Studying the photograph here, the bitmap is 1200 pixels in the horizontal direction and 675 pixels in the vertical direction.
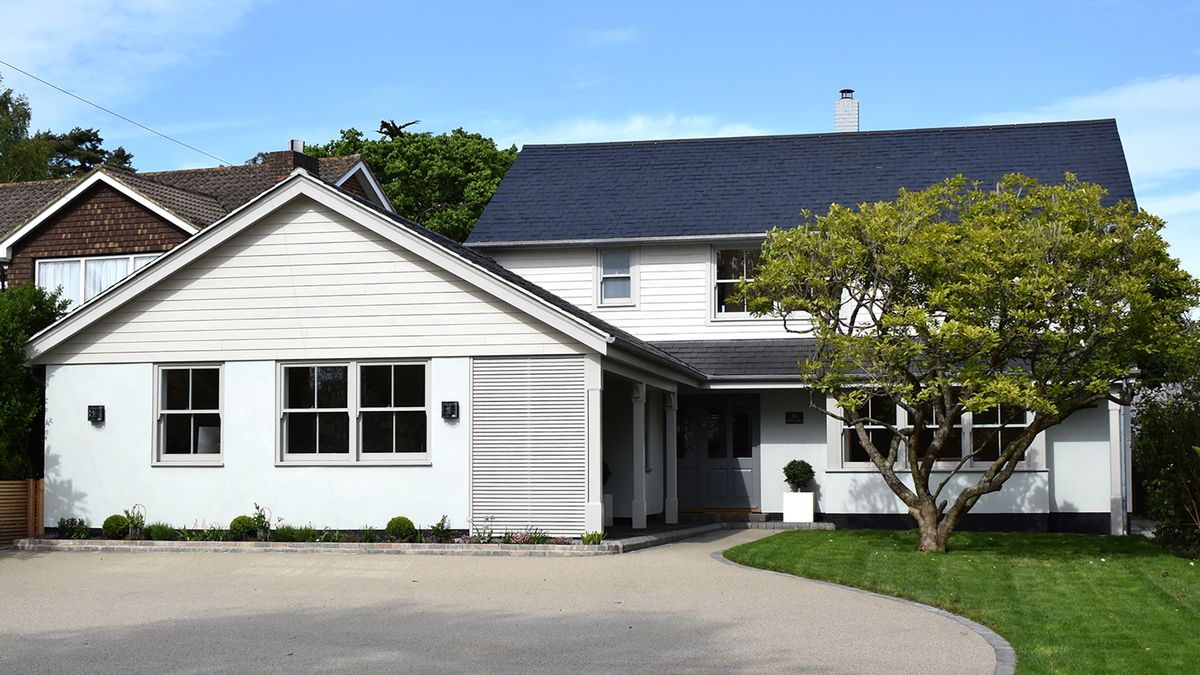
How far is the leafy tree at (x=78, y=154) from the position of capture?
2434 inches

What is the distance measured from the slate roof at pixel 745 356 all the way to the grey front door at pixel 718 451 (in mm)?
949

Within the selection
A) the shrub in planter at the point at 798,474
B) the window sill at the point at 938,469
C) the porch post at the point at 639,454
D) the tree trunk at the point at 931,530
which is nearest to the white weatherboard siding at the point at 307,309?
the porch post at the point at 639,454

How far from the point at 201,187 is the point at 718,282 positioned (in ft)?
42.1

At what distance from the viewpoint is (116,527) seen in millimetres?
20547

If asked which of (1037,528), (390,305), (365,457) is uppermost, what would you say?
(390,305)

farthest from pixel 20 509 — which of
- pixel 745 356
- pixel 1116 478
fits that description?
pixel 1116 478

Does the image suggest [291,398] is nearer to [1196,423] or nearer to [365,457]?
[365,457]

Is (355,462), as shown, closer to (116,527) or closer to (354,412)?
(354,412)

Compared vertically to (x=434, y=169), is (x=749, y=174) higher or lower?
lower

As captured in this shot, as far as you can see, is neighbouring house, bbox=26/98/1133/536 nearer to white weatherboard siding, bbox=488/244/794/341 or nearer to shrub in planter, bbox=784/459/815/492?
shrub in planter, bbox=784/459/815/492

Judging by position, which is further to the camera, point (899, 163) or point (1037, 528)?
point (899, 163)

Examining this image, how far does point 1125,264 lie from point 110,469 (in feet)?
49.8

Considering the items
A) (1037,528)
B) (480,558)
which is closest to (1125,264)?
(1037,528)

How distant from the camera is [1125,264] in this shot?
57.7 ft
